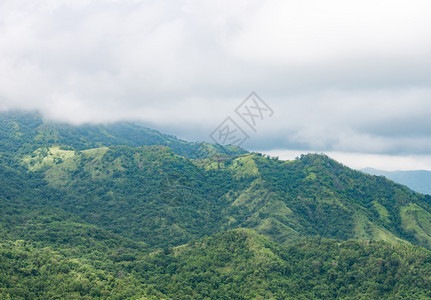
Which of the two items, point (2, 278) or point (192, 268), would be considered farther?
point (192, 268)

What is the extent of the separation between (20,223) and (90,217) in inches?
2014

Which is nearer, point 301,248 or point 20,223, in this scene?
point 301,248

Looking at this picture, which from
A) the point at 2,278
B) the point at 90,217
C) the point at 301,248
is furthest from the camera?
the point at 90,217

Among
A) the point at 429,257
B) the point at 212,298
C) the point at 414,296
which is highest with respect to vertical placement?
the point at 429,257

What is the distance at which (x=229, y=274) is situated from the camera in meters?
113

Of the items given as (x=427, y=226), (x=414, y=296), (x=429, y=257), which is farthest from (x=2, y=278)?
(x=427, y=226)

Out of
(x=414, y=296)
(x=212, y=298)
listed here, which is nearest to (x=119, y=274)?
(x=212, y=298)

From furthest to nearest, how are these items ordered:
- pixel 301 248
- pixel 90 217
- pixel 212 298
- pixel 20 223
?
pixel 90 217 < pixel 20 223 < pixel 301 248 < pixel 212 298

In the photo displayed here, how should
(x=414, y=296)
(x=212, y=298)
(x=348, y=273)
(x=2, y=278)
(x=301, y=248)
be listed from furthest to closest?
1. (x=301, y=248)
2. (x=348, y=273)
3. (x=212, y=298)
4. (x=414, y=296)
5. (x=2, y=278)

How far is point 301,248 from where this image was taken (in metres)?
133

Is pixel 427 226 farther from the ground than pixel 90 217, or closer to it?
farther from the ground

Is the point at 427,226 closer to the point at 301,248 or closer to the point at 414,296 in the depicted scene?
the point at 301,248

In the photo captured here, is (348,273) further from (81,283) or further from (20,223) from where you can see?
(20,223)

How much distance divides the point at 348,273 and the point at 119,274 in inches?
2641
